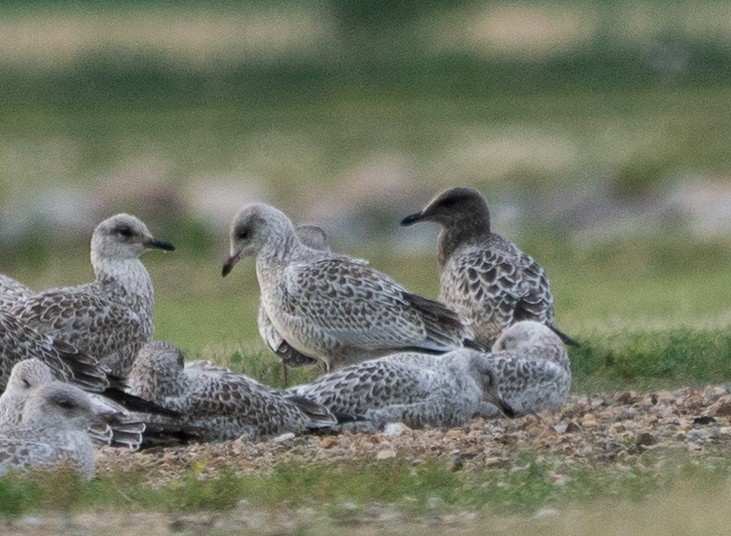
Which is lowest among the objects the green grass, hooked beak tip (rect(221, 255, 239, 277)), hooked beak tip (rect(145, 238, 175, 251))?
the green grass

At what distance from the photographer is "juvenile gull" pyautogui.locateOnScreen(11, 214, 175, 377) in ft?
40.5

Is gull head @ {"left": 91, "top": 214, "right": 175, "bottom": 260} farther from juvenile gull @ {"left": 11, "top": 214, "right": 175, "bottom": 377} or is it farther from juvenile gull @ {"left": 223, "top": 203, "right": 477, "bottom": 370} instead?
juvenile gull @ {"left": 223, "top": 203, "right": 477, "bottom": 370}

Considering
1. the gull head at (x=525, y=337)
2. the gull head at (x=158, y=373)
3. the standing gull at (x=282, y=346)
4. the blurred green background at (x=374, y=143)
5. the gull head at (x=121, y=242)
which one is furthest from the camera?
the blurred green background at (x=374, y=143)

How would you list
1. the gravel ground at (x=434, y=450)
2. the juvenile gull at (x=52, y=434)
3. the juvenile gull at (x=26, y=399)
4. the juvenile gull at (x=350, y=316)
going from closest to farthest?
the gravel ground at (x=434, y=450)
the juvenile gull at (x=52, y=434)
the juvenile gull at (x=26, y=399)
the juvenile gull at (x=350, y=316)

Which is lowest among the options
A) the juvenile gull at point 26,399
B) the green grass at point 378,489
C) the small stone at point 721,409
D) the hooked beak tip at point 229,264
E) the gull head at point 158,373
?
the green grass at point 378,489

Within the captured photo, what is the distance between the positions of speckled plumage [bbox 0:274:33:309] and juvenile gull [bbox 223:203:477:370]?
158 centimetres

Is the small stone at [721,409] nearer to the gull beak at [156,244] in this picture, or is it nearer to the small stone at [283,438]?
the small stone at [283,438]

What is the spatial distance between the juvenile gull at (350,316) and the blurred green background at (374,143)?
8813mm

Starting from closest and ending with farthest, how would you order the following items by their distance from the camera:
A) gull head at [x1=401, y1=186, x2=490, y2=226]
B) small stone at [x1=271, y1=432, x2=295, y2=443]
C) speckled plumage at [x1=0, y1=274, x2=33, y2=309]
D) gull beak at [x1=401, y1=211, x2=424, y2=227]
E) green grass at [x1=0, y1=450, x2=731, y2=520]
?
1. green grass at [x1=0, y1=450, x2=731, y2=520]
2. small stone at [x1=271, y1=432, x2=295, y2=443]
3. speckled plumage at [x1=0, y1=274, x2=33, y2=309]
4. gull beak at [x1=401, y1=211, x2=424, y2=227]
5. gull head at [x1=401, y1=186, x2=490, y2=226]

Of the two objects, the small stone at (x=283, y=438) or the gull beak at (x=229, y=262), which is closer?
the small stone at (x=283, y=438)

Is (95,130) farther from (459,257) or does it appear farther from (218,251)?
(459,257)

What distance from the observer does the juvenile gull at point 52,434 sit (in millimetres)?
9625

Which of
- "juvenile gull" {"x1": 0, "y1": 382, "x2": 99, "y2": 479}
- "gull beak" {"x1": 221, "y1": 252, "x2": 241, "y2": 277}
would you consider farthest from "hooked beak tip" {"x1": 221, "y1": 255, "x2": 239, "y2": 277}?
"juvenile gull" {"x1": 0, "y1": 382, "x2": 99, "y2": 479}

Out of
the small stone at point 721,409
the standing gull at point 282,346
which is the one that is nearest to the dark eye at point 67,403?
the standing gull at point 282,346
